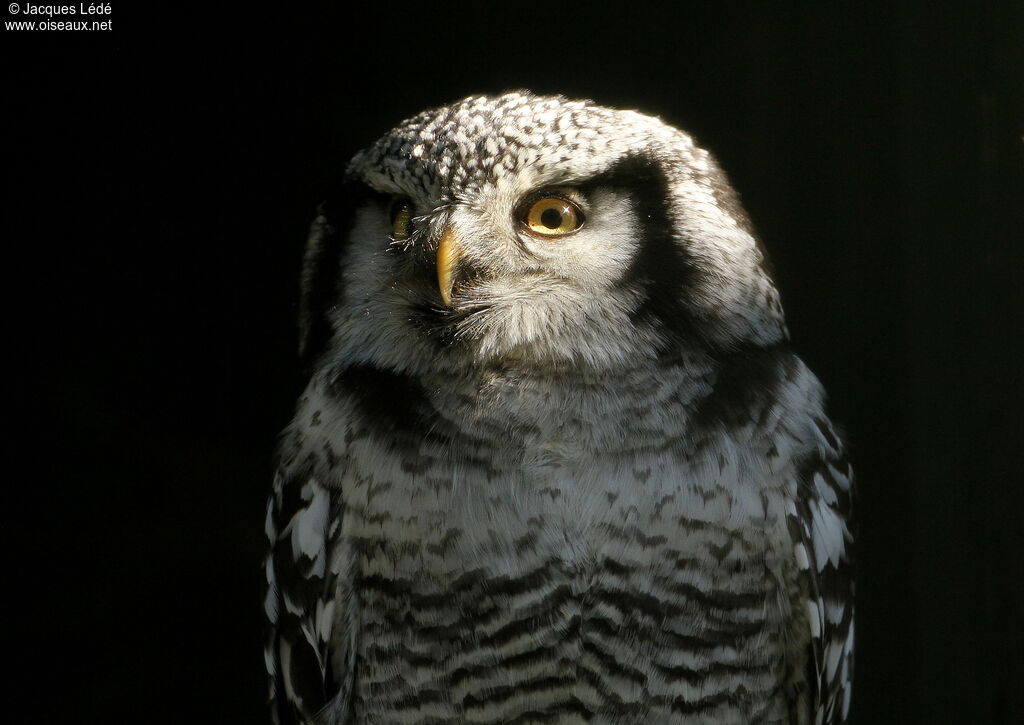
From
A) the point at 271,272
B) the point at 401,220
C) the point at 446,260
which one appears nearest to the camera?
the point at 446,260

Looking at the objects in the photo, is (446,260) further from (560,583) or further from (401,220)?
(560,583)

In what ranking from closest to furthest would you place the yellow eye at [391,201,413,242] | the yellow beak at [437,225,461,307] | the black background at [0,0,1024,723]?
the yellow beak at [437,225,461,307]
the yellow eye at [391,201,413,242]
the black background at [0,0,1024,723]

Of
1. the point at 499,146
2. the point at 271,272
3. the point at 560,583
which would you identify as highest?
the point at 499,146

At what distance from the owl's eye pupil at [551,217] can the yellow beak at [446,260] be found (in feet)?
0.49

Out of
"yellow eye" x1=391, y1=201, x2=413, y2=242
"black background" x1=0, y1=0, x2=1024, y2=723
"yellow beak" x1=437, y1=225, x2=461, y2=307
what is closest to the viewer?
"yellow beak" x1=437, y1=225, x2=461, y2=307

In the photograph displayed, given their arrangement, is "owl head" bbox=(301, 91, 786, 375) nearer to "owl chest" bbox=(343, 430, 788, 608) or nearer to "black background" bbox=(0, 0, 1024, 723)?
"owl chest" bbox=(343, 430, 788, 608)

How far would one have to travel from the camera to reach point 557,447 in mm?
1429

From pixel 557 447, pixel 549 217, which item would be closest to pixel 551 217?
pixel 549 217

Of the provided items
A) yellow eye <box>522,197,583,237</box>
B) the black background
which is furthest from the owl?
the black background

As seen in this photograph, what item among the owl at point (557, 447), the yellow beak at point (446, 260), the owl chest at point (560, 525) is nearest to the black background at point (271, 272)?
the owl at point (557, 447)

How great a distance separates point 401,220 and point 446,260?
18 centimetres

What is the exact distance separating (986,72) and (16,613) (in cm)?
231

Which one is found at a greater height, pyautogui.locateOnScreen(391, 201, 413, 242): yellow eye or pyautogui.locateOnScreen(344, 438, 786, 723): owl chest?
pyautogui.locateOnScreen(391, 201, 413, 242): yellow eye

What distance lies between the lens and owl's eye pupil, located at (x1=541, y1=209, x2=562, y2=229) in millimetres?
1449
